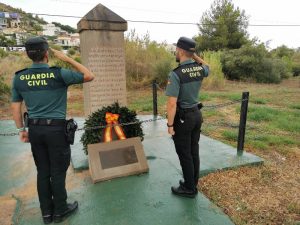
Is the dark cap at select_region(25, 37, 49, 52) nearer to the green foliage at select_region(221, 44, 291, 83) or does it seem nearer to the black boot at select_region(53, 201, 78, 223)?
the black boot at select_region(53, 201, 78, 223)

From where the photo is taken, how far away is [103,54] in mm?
4180

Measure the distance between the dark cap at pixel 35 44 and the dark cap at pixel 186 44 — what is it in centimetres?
129

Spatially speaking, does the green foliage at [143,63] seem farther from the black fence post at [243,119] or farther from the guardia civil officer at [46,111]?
the guardia civil officer at [46,111]

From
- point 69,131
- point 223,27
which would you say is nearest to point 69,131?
point 69,131

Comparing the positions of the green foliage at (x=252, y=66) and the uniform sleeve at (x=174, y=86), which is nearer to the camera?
the uniform sleeve at (x=174, y=86)

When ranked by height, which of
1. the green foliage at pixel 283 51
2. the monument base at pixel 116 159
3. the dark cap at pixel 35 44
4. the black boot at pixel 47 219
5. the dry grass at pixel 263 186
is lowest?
the dry grass at pixel 263 186

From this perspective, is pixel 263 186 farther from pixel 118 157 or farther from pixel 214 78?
pixel 214 78

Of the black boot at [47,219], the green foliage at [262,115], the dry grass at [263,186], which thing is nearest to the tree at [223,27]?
the green foliage at [262,115]

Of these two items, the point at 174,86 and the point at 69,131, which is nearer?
the point at 69,131

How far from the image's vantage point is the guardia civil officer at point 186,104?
2.82 m

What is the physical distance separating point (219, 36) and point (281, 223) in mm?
25282

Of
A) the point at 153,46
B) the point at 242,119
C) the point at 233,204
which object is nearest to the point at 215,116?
the point at 242,119

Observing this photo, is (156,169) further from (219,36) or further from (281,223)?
(219,36)

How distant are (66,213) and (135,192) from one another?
840 mm
